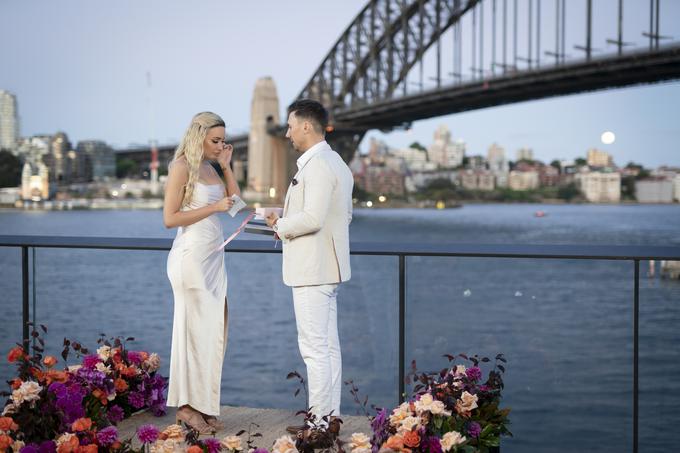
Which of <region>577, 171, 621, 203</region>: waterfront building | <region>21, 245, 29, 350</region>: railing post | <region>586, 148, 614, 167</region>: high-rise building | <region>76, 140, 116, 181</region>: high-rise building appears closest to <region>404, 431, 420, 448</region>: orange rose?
<region>21, 245, 29, 350</region>: railing post

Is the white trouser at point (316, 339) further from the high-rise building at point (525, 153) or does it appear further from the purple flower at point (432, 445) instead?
the high-rise building at point (525, 153)

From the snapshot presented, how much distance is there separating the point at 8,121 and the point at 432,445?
7733 cm

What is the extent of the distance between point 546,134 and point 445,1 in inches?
367

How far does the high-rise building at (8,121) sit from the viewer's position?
74.1m

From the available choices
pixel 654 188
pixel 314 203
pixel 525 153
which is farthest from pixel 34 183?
pixel 314 203

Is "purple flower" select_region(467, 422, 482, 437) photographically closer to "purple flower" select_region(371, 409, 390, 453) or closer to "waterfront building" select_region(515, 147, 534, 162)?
"purple flower" select_region(371, 409, 390, 453)

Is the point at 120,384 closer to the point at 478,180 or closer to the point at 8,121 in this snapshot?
the point at 478,180

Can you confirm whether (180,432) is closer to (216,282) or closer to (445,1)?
(216,282)

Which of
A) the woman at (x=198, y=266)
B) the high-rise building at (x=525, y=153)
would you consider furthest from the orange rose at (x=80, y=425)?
the high-rise building at (x=525, y=153)

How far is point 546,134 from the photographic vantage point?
159ft

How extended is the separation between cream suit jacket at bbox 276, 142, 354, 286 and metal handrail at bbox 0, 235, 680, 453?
0.58 m

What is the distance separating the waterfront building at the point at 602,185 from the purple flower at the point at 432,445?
106ft

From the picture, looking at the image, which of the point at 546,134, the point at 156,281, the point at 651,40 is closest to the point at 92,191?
the point at 546,134

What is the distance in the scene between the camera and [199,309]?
3350mm
